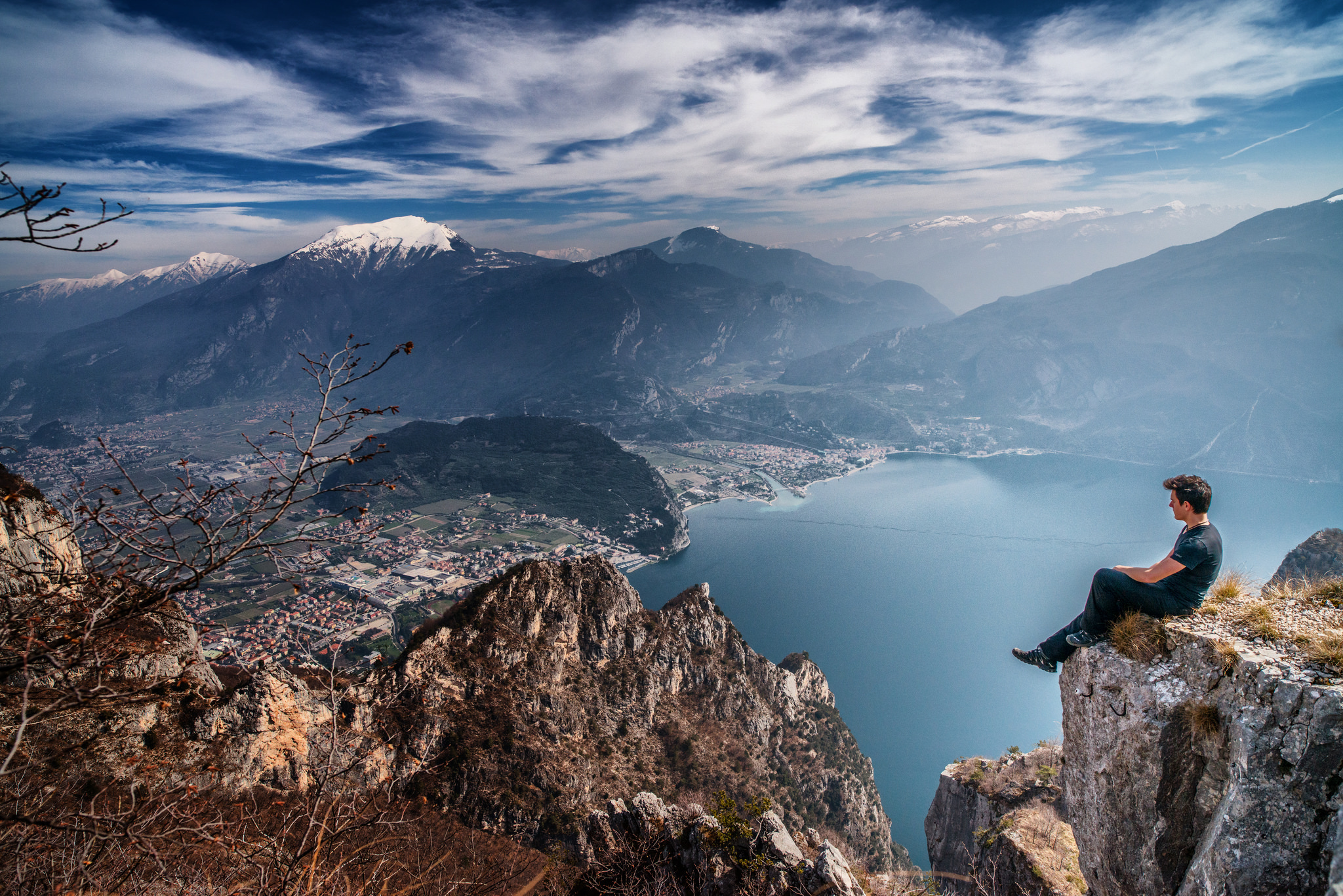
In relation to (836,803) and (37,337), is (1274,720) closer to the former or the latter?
(836,803)

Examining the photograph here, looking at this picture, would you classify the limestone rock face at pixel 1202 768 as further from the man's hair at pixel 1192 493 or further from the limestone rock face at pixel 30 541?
the limestone rock face at pixel 30 541

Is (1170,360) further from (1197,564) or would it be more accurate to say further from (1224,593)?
(1197,564)

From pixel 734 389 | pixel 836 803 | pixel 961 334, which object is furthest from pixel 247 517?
pixel 961 334

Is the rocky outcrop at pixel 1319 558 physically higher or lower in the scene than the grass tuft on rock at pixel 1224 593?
lower

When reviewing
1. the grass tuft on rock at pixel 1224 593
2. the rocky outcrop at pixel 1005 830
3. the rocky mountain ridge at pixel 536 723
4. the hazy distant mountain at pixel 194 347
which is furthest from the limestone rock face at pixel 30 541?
the hazy distant mountain at pixel 194 347

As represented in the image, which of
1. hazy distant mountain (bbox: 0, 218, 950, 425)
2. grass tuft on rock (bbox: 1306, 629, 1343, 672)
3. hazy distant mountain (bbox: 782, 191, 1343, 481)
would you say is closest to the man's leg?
grass tuft on rock (bbox: 1306, 629, 1343, 672)

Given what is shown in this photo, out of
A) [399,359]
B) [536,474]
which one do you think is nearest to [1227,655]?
[536,474]

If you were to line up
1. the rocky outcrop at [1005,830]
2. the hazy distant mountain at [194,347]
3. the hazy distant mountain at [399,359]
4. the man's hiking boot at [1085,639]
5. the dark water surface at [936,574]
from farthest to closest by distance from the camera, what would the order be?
1. the hazy distant mountain at [399,359]
2. the hazy distant mountain at [194,347]
3. the dark water surface at [936,574]
4. the rocky outcrop at [1005,830]
5. the man's hiking boot at [1085,639]

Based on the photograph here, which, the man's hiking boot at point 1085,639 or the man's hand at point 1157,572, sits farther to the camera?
the man's hiking boot at point 1085,639
